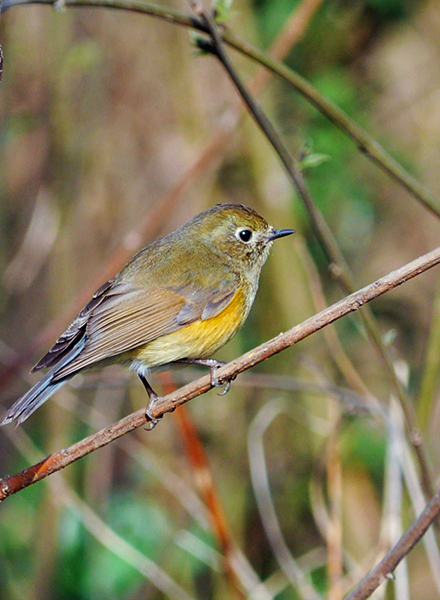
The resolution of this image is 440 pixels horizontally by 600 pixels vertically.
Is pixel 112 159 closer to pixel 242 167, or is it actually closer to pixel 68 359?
pixel 242 167

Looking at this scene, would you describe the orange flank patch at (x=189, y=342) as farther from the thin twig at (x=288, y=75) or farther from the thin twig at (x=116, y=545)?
the thin twig at (x=116, y=545)

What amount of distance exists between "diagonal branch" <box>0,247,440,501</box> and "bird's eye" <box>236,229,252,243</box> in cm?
132

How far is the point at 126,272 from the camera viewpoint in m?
3.27

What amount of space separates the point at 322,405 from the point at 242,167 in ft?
5.04

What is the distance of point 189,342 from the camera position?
9.93 ft

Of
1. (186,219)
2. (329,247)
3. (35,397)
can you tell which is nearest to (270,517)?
(35,397)

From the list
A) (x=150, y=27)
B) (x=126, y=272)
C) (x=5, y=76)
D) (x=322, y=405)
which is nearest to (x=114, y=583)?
(x=322, y=405)

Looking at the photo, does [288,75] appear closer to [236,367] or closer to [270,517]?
[236,367]

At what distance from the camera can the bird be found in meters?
2.94

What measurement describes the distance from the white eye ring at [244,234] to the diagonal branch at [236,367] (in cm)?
132

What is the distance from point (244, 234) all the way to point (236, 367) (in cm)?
146

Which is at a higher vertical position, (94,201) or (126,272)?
(94,201)

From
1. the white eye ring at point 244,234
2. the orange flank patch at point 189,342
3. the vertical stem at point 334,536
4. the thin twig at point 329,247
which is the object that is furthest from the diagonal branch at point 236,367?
the white eye ring at point 244,234

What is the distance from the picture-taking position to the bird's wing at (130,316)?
291 cm
